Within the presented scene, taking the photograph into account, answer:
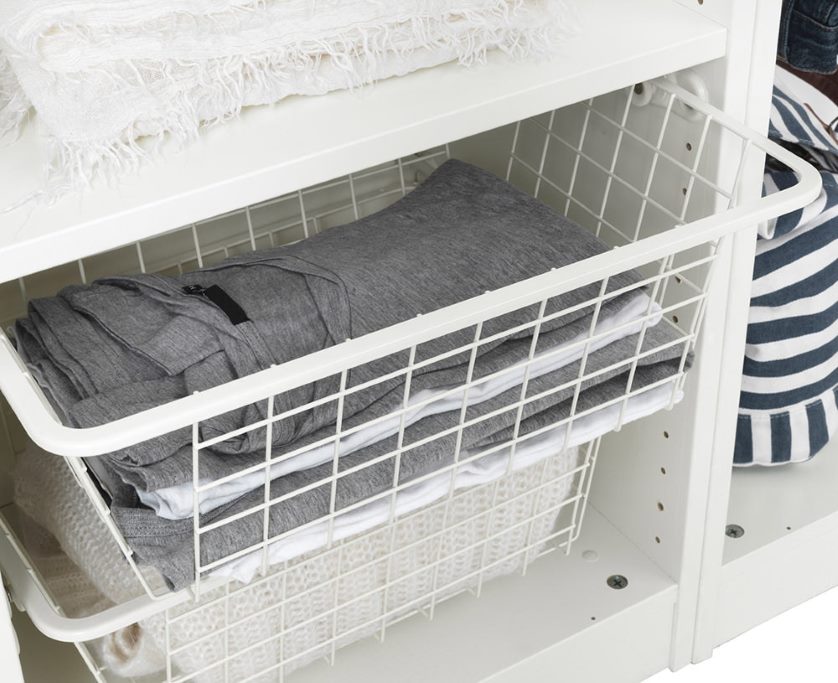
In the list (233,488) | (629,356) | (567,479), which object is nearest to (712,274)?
(629,356)

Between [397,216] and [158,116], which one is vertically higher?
[158,116]

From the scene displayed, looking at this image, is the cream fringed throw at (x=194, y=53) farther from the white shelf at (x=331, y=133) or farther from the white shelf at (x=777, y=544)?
the white shelf at (x=777, y=544)

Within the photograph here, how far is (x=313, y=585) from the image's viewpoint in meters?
1.01

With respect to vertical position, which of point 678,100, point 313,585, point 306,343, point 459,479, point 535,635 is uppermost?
point 678,100

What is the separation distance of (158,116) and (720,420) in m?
0.61

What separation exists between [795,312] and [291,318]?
57cm

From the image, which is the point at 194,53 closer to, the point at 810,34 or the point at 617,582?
the point at 810,34

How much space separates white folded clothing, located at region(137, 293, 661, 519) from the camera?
0.80 metres

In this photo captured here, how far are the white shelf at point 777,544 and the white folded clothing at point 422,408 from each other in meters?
0.40

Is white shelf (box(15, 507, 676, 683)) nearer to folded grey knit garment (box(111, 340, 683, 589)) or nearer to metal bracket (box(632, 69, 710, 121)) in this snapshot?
folded grey knit garment (box(111, 340, 683, 589))

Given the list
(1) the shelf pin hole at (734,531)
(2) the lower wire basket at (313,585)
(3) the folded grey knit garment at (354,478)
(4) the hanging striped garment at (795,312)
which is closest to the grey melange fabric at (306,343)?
(3) the folded grey knit garment at (354,478)

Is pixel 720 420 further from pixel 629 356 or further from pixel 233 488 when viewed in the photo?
pixel 233 488

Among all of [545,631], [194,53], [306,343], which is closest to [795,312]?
[545,631]

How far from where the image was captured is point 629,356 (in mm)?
966
